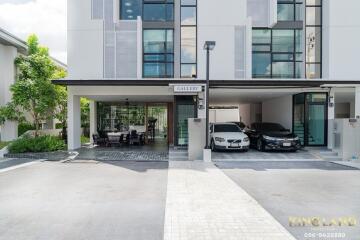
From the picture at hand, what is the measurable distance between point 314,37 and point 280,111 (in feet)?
14.9

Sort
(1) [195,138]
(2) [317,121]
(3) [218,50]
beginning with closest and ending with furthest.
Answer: (1) [195,138] < (3) [218,50] < (2) [317,121]

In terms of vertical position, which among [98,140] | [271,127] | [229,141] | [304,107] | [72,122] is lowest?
[98,140]

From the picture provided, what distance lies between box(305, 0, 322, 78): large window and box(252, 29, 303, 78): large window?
0.48 meters

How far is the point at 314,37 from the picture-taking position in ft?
52.5

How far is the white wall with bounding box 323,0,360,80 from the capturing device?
15062 millimetres

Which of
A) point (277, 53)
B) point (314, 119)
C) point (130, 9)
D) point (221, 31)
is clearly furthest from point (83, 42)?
point (314, 119)

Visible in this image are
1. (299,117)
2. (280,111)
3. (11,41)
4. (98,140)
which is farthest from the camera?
(280,111)

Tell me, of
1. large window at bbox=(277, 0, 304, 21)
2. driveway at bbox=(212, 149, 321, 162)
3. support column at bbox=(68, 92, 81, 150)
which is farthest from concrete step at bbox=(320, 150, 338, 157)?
support column at bbox=(68, 92, 81, 150)

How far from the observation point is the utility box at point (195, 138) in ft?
41.2

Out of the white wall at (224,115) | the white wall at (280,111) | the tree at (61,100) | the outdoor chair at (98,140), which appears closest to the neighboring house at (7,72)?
the tree at (61,100)

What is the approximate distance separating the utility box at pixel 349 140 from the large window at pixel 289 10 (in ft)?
21.2

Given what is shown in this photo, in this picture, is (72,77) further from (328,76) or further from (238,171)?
(328,76)

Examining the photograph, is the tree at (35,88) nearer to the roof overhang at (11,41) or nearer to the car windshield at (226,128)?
the roof overhang at (11,41)

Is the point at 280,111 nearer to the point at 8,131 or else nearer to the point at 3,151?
the point at 3,151
